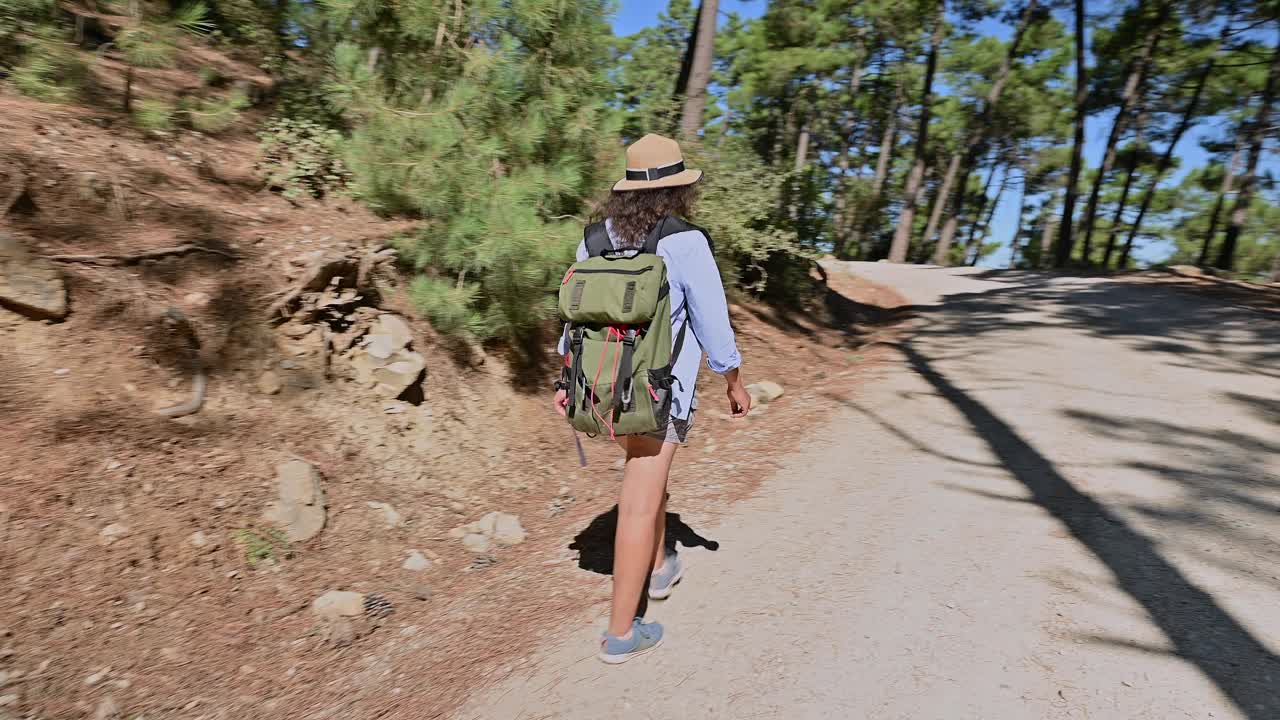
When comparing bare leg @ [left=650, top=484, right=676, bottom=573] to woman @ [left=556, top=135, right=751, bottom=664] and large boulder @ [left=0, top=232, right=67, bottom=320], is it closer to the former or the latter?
woman @ [left=556, top=135, right=751, bottom=664]

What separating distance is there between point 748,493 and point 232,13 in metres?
5.55

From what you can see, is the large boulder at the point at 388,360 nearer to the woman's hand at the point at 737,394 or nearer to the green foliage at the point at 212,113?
the green foliage at the point at 212,113

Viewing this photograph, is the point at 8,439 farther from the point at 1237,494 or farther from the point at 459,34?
the point at 1237,494

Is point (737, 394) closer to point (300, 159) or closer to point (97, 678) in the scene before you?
point (97, 678)

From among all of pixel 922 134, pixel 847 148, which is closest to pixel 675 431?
pixel 922 134

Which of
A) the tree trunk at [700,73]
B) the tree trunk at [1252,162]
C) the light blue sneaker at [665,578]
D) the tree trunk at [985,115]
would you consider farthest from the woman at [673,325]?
the tree trunk at [985,115]

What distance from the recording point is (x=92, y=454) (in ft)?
10.8

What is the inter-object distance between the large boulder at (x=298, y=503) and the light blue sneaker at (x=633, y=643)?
1737 millimetres

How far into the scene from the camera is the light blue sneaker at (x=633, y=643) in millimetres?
2820

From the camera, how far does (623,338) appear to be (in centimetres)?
256

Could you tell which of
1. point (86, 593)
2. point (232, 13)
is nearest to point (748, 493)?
point (86, 593)

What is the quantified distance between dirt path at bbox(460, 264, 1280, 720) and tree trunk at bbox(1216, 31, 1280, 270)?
13202 millimetres

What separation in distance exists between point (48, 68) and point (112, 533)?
294 centimetres

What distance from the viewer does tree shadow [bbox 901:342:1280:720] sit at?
248 centimetres
